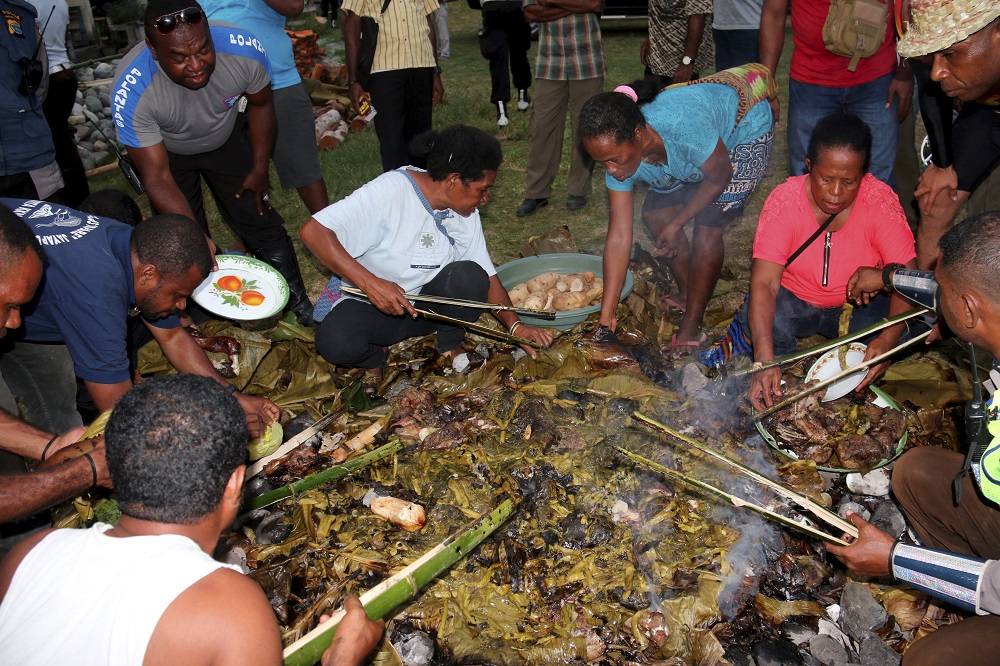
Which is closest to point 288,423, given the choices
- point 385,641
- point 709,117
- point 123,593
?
point 385,641

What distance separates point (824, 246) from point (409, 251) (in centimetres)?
242

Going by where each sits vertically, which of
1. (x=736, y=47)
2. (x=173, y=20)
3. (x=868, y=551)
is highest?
(x=173, y=20)

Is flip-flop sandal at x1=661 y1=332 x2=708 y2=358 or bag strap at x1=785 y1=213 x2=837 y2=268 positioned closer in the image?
bag strap at x1=785 y1=213 x2=837 y2=268

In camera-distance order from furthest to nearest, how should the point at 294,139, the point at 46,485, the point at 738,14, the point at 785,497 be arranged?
1. the point at 738,14
2. the point at 294,139
3. the point at 785,497
4. the point at 46,485

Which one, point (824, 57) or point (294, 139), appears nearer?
point (824, 57)

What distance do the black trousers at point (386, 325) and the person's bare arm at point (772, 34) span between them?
2367mm

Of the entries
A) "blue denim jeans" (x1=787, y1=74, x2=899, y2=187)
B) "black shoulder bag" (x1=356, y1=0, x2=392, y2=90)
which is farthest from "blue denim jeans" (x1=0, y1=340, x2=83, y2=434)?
"blue denim jeans" (x1=787, y1=74, x2=899, y2=187)

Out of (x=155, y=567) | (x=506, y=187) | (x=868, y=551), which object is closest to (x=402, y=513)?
(x=155, y=567)

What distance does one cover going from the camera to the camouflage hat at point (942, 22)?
2.86 meters

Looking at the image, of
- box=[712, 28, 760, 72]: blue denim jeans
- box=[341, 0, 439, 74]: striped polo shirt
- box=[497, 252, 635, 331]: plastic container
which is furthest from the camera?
box=[712, 28, 760, 72]: blue denim jeans

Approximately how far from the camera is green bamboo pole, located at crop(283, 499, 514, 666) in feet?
7.31

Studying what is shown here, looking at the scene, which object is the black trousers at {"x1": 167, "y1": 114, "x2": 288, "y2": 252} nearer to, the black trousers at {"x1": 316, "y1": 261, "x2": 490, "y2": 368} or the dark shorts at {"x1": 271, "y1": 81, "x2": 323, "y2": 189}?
the dark shorts at {"x1": 271, "y1": 81, "x2": 323, "y2": 189}

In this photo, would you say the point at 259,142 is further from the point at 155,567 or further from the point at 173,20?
the point at 155,567

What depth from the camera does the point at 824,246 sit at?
12.8 feet
